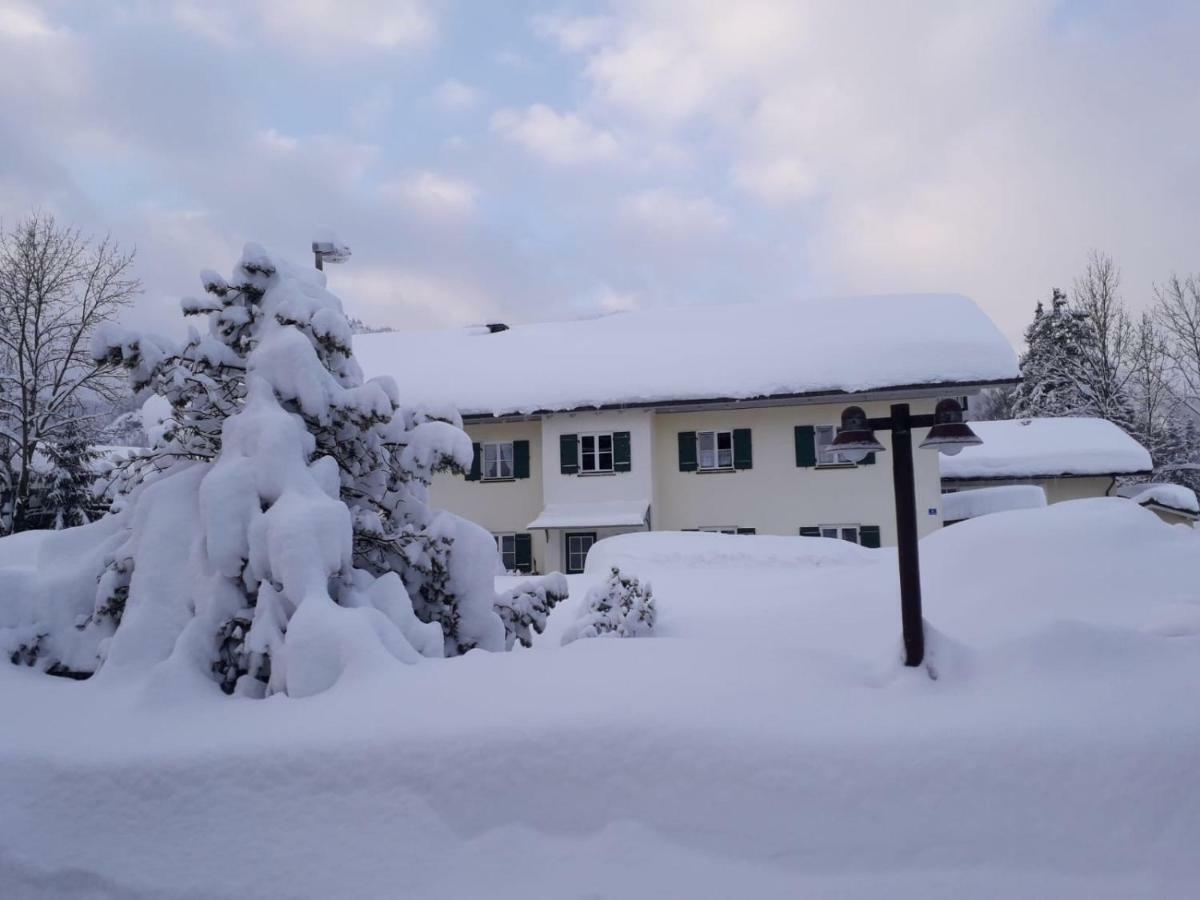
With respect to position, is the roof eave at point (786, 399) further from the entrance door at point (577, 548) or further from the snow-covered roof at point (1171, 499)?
the snow-covered roof at point (1171, 499)

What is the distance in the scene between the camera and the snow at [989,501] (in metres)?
26.5

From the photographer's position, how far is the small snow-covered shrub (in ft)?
26.6

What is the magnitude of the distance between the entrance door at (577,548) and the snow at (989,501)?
11803mm

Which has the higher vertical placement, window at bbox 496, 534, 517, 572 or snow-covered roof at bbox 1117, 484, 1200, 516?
snow-covered roof at bbox 1117, 484, 1200, 516

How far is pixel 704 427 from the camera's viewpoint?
23.6 m

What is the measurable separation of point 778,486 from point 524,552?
7.16 m

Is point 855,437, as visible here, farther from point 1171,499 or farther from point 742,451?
point 1171,499

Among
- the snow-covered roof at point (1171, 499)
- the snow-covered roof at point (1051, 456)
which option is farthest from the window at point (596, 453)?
the snow-covered roof at point (1171, 499)

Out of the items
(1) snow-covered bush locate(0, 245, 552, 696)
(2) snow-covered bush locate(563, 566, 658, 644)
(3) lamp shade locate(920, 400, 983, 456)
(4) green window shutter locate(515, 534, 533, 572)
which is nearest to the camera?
(3) lamp shade locate(920, 400, 983, 456)

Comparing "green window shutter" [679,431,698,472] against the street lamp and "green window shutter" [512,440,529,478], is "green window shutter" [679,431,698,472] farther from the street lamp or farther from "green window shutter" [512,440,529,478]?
the street lamp

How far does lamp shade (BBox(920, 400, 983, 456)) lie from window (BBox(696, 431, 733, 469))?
57.7ft

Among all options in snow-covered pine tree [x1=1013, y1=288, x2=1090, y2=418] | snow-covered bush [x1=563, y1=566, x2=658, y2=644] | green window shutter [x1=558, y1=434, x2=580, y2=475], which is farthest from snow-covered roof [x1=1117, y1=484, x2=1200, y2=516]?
snow-covered bush [x1=563, y1=566, x2=658, y2=644]

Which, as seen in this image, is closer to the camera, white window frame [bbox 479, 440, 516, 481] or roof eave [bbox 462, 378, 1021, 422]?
roof eave [bbox 462, 378, 1021, 422]

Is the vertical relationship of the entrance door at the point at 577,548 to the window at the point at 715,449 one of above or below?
below
